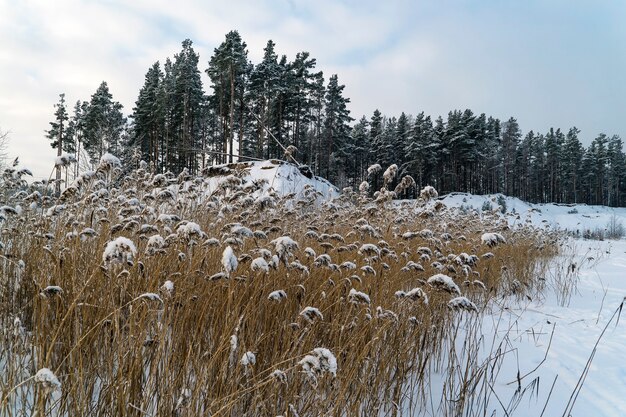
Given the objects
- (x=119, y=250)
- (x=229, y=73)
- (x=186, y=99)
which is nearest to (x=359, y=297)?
(x=119, y=250)

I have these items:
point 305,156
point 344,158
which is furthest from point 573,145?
point 305,156

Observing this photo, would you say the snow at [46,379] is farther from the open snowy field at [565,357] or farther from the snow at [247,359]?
the open snowy field at [565,357]

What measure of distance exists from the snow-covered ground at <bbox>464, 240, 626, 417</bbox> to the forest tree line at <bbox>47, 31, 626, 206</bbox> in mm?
16907

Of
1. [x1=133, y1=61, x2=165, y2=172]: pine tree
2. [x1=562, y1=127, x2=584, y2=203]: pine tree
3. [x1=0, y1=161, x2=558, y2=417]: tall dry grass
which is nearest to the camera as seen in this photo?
[x1=0, y1=161, x2=558, y2=417]: tall dry grass

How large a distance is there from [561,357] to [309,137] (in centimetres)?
4404

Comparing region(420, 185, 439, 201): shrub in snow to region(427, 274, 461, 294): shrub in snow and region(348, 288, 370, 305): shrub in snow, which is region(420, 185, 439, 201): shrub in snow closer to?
region(427, 274, 461, 294): shrub in snow

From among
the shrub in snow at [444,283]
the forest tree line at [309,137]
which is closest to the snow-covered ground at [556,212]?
the forest tree line at [309,137]

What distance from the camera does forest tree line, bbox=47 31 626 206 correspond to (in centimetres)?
3148

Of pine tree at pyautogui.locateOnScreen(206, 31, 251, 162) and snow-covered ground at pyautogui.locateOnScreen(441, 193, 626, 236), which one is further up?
pine tree at pyautogui.locateOnScreen(206, 31, 251, 162)

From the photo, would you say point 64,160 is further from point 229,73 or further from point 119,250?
point 229,73

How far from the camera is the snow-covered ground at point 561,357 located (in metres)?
2.24

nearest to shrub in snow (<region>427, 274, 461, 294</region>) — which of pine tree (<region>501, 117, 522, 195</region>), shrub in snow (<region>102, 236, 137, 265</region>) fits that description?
shrub in snow (<region>102, 236, 137, 265</region>)

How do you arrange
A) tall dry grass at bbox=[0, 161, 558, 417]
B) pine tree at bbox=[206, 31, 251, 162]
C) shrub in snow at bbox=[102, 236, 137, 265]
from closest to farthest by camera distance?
shrub in snow at bbox=[102, 236, 137, 265] → tall dry grass at bbox=[0, 161, 558, 417] → pine tree at bbox=[206, 31, 251, 162]

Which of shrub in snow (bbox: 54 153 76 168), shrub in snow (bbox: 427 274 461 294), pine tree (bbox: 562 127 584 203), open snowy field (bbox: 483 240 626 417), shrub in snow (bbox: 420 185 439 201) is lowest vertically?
open snowy field (bbox: 483 240 626 417)
